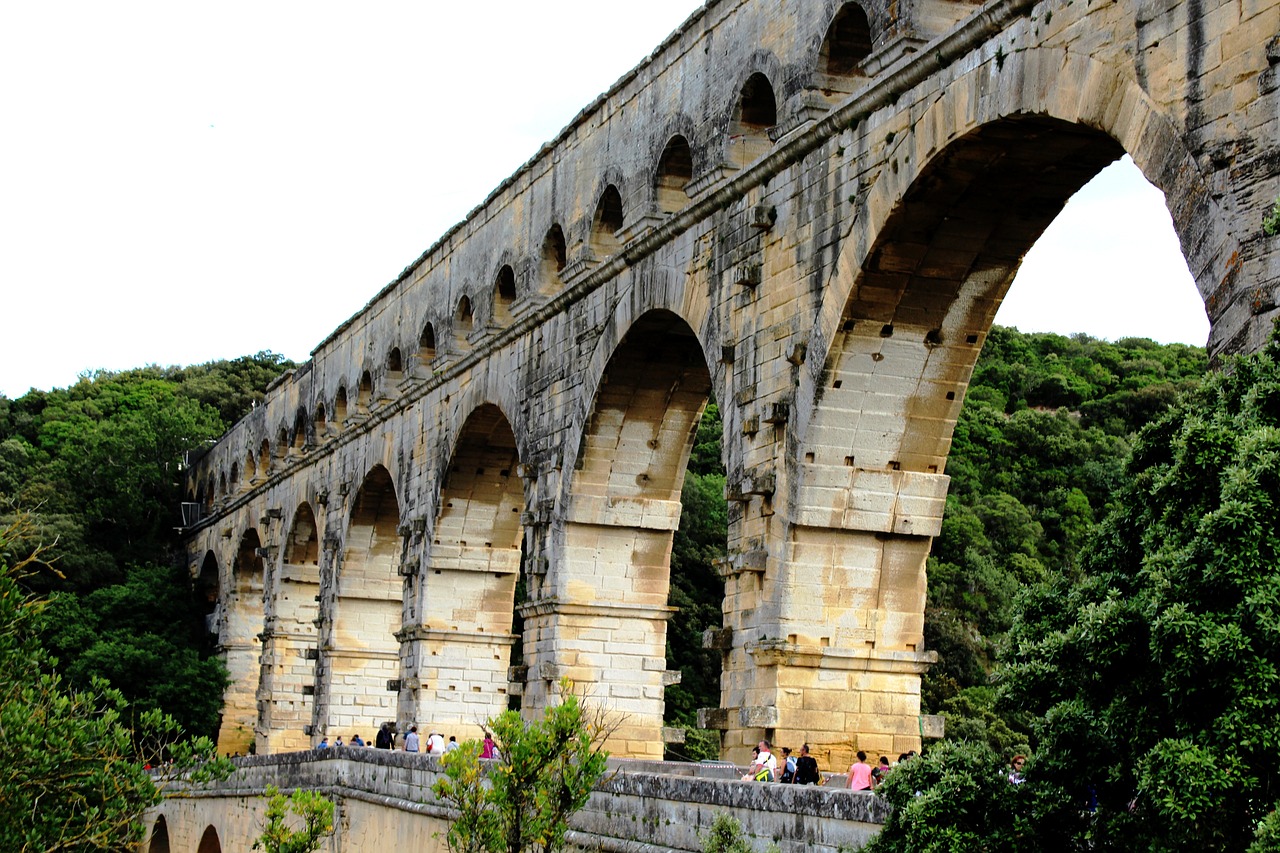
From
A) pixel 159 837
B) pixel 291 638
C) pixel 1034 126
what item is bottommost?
pixel 159 837

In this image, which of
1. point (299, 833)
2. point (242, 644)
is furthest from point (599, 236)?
point (242, 644)

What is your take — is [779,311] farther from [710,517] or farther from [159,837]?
[710,517]

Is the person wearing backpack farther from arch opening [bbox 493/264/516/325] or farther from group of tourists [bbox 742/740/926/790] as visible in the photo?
arch opening [bbox 493/264/516/325]

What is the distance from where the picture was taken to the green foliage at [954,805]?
326 inches

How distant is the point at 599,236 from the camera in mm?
19828

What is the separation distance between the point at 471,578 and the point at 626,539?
5353 millimetres

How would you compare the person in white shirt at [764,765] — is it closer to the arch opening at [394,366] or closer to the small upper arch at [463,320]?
the small upper arch at [463,320]

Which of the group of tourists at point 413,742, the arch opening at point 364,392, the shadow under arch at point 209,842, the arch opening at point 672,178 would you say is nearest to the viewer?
the arch opening at point 672,178

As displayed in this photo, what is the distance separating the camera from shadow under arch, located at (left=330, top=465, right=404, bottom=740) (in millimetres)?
28297

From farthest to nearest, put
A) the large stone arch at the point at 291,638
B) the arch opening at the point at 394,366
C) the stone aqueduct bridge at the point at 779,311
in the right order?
the large stone arch at the point at 291,638, the arch opening at the point at 394,366, the stone aqueduct bridge at the point at 779,311

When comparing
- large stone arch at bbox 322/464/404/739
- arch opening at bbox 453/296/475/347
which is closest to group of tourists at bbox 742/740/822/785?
arch opening at bbox 453/296/475/347

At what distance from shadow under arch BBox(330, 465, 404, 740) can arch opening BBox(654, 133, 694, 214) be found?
37.1 feet

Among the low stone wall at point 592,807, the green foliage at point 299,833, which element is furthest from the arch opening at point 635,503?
the green foliage at point 299,833

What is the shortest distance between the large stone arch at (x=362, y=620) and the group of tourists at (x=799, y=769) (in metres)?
15.0
